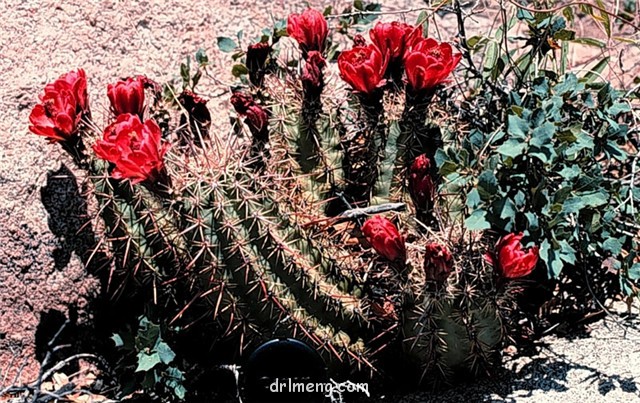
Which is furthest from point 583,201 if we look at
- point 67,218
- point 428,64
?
point 67,218

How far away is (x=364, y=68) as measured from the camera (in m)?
2.21

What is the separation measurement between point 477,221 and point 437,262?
0.16m

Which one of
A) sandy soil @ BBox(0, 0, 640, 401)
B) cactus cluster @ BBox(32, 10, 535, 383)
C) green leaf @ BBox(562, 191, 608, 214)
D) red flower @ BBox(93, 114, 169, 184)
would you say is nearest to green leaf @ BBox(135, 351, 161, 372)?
cactus cluster @ BBox(32, 10, 535, 383)

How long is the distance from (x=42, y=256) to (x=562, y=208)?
1.48m

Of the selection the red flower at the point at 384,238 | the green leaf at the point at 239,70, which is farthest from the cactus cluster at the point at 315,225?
the green leaf at the point at 239,70

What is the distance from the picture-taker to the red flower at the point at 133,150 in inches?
81.4

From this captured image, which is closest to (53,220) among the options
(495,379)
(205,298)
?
(205,298)

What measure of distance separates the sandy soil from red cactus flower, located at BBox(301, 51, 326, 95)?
677 millimetres

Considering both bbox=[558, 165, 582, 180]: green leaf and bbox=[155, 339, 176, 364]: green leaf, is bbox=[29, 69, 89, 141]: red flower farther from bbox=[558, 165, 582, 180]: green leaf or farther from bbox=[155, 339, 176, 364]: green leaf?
bbox=[558, 165, 582, 180]: green leaf

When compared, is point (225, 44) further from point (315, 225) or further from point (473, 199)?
point (473, 199)

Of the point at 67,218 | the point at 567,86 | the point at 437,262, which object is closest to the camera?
the point at 437,262

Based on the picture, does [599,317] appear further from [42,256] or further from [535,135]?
[42,256]

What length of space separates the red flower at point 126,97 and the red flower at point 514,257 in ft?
3.24

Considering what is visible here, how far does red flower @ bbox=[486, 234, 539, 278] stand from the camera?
2088 mm
